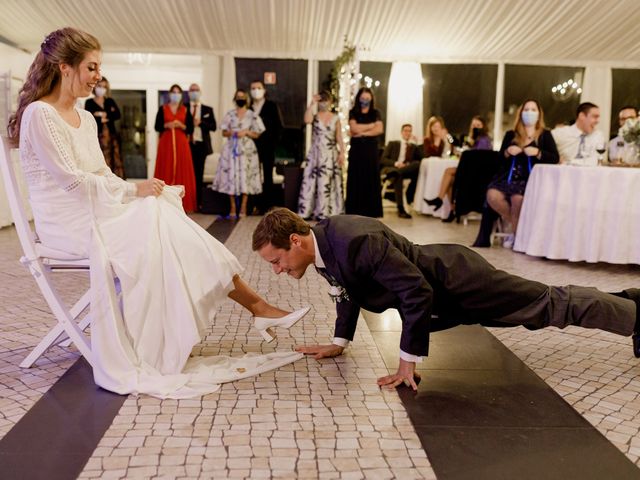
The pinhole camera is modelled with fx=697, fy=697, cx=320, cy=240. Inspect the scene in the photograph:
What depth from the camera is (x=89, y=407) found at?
2.21 m

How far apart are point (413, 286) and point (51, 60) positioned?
60.4 inches

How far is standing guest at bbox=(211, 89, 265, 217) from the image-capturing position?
8125mm

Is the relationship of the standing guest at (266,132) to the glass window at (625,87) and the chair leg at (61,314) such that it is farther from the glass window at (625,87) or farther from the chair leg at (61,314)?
the glass window at (625,87)

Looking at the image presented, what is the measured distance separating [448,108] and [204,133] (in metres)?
5.74

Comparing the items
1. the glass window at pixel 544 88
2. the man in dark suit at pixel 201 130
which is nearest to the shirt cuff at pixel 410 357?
the man in dark suit at pixel 201 130

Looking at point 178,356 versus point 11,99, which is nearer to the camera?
point 178,356

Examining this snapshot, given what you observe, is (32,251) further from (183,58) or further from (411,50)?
(183,58)

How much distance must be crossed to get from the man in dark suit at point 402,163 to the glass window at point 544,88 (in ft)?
8.95

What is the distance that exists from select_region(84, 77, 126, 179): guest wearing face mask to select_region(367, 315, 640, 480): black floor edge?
20.4ft

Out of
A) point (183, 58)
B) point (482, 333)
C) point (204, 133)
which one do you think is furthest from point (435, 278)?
point (183, 58)

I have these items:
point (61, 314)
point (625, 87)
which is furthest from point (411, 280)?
point (625, 87)

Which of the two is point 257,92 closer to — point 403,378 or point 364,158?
point 364,158

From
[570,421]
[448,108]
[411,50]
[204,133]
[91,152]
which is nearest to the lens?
[570,421]

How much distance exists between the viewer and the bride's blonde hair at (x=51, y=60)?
8.22 ft
